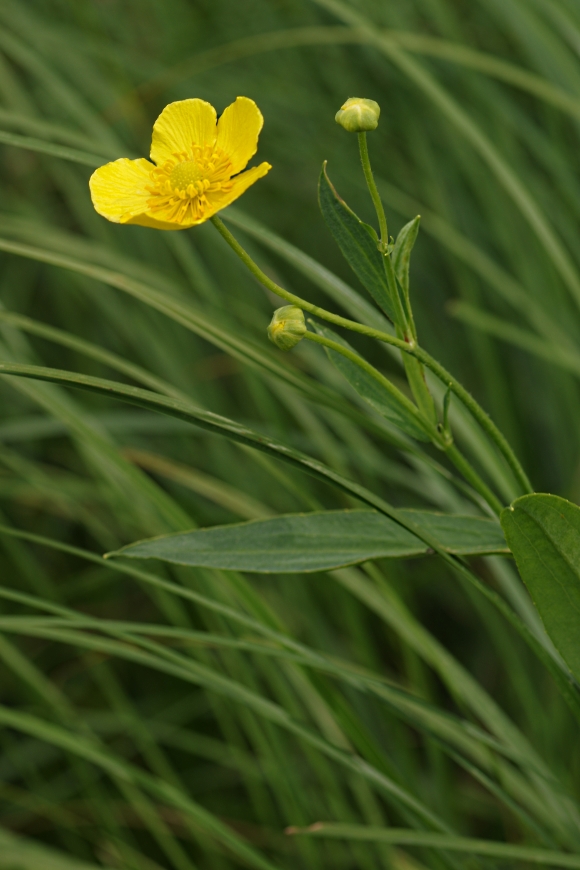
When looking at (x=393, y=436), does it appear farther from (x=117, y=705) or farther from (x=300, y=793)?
(x=117, y=705)

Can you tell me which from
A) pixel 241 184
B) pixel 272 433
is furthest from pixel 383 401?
pixel 272 433

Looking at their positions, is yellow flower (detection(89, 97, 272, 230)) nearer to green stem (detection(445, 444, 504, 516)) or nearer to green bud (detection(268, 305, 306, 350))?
green bud (detection(268, 305, 306, 350))

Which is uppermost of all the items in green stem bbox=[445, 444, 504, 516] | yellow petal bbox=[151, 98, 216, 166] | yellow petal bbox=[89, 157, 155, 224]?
yellow petal bbox=[151, 98, 216, 166]

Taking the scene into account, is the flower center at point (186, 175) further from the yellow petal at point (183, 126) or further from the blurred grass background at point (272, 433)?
the blurred grass background at point (272, 433)

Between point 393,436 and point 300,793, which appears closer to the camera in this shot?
point 393,436

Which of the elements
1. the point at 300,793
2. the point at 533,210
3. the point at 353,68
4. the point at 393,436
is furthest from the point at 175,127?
the point at 353,68

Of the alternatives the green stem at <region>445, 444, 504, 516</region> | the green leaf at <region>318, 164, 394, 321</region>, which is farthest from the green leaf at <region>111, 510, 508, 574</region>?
the green leaf at <region>318, 164, 394, 321</region>
